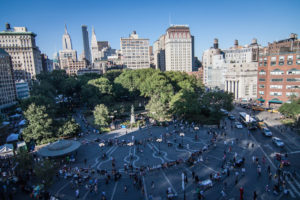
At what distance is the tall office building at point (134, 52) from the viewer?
14512 centimetres

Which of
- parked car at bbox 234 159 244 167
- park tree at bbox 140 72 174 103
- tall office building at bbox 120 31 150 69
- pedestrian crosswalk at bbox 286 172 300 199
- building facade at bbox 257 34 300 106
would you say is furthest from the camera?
tall office building at bbox 120 31 150 69

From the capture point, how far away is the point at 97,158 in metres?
31.4

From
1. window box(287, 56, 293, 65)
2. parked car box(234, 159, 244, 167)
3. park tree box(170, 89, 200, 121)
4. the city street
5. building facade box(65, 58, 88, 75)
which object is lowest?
the city street

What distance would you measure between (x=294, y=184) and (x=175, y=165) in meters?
14.6

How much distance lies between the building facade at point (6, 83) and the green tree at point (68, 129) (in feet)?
176

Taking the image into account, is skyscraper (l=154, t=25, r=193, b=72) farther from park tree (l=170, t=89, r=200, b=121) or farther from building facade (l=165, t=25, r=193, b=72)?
park tree (l=170, t=89, r=200, b=121)

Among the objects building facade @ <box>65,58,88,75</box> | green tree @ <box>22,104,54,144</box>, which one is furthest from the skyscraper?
green tree @ <box>22,104,54,144</box>

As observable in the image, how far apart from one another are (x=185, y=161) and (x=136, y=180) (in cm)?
889

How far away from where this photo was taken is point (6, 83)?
79.7 meters

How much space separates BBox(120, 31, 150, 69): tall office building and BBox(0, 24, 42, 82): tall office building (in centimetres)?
6176

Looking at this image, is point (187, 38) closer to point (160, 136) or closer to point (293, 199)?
point (160, 136)

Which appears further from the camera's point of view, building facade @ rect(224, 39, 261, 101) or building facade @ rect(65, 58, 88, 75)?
building facade @ rect(65, 58, 88, 75)

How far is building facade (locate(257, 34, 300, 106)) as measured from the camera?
2343 inches

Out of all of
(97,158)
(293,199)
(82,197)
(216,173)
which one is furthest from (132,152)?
(293,199)
